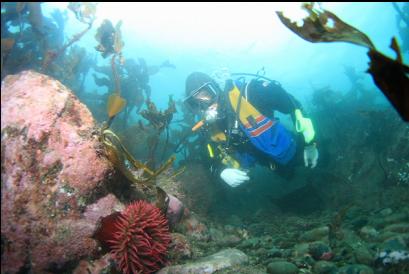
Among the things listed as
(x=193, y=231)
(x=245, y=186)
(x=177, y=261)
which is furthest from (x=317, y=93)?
(x=177, y=261)

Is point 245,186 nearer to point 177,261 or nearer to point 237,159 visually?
point 237,159

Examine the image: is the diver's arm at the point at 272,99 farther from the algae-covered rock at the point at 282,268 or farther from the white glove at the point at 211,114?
the algae-covered rock at the point at 282,268

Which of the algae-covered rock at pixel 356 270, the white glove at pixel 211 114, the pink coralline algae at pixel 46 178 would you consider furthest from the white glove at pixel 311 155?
the pink coralline algae at pixel 46 178

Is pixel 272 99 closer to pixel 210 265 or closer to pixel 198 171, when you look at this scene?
pixel 198 171

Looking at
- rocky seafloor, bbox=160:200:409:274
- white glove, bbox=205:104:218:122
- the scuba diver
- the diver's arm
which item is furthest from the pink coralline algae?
the diver's arm

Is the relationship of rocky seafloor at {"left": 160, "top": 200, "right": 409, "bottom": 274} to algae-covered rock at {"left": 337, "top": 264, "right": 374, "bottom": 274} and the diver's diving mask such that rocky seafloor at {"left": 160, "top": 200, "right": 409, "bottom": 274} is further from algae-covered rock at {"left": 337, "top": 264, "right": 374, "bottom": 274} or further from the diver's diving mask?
the diver's diving mask

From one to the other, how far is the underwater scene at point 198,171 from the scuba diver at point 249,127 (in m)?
0.03

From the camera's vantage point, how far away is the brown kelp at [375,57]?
1831 mm

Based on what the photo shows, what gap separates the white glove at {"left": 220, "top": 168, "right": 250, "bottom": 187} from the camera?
20.0ft

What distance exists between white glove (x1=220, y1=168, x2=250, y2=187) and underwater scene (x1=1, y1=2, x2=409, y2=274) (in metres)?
0.02

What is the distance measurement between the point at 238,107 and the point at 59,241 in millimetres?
4524

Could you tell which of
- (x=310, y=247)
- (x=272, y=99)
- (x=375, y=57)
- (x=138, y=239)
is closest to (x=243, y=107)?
(x=272, y=99)

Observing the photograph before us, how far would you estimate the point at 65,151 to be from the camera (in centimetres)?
326

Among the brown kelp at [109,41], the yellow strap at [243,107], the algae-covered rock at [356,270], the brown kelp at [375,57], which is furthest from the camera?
the brown kelp at [109,41]
